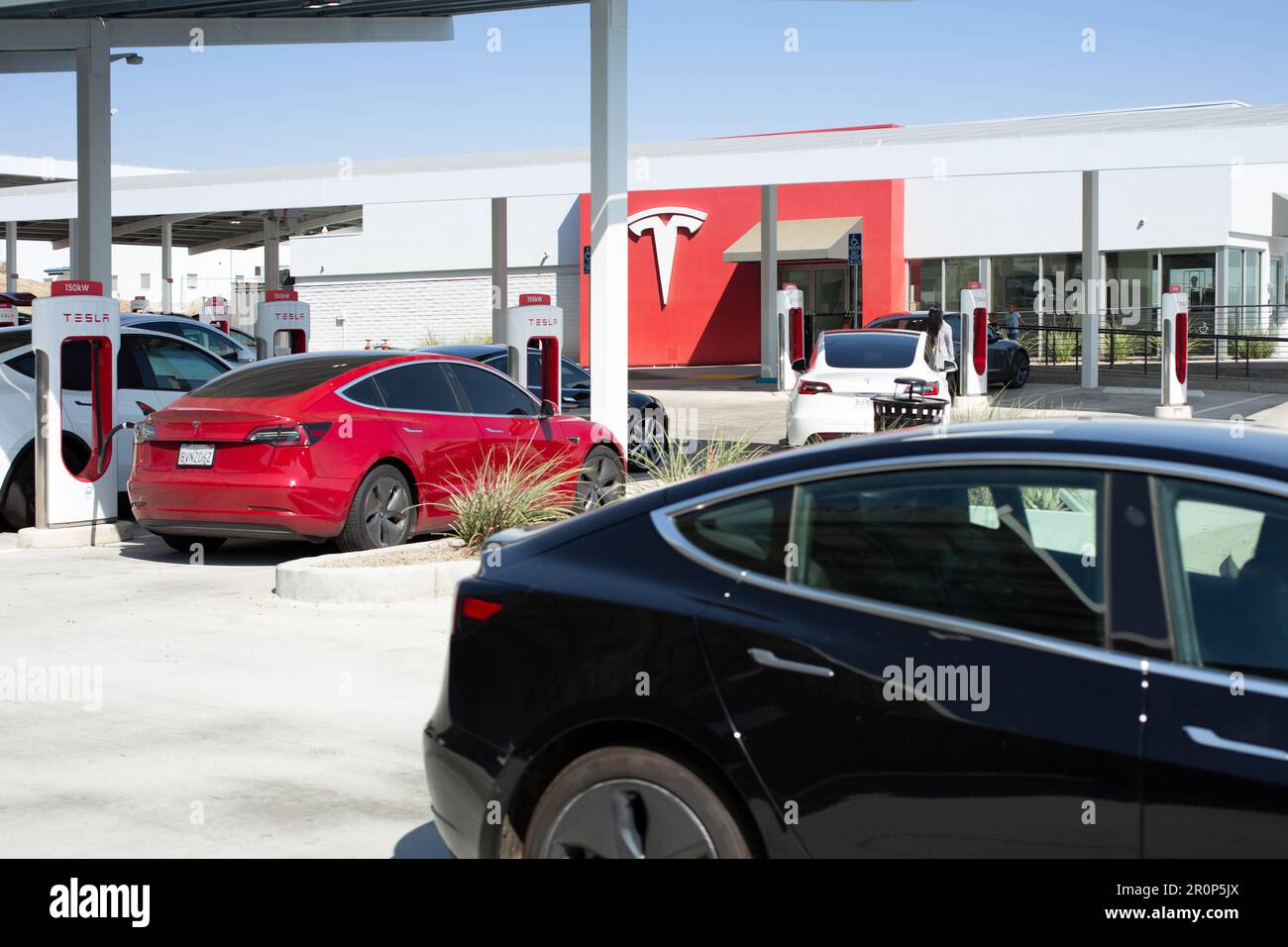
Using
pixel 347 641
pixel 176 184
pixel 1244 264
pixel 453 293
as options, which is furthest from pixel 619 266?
pixel 453 293

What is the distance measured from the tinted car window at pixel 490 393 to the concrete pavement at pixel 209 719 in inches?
86.5

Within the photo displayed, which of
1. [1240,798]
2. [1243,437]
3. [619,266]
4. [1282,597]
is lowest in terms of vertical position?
[1240,798]

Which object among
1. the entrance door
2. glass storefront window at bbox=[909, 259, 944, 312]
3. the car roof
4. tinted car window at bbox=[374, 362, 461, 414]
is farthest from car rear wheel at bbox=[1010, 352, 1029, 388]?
the car roof

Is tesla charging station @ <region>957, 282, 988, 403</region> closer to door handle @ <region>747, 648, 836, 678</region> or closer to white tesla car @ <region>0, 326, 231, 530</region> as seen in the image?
white tesla car @ <region>0, 326, 231, 530</region>

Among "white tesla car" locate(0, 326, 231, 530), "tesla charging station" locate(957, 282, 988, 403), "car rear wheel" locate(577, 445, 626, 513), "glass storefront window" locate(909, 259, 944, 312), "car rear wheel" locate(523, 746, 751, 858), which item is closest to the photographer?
"car rear wheel" locate(523, 746, 751, 858)

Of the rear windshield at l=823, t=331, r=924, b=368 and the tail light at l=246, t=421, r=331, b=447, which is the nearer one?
the tail light at l=246, t=421, r=331, b=447

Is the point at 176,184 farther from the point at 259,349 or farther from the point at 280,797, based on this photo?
the point at 280,797

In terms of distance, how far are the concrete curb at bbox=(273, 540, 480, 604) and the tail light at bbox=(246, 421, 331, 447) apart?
3.11 feet

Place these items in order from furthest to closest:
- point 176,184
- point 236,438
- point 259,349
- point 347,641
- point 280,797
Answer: point 176,184, point 259,349, point 236,438, point 347,641, point 280,797

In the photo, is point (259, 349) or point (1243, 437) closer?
point (1243, 437)

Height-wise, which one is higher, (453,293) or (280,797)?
(453,293)

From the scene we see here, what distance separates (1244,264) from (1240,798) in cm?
3913

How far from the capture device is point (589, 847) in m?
3.82

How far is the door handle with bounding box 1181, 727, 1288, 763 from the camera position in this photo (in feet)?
10.1
